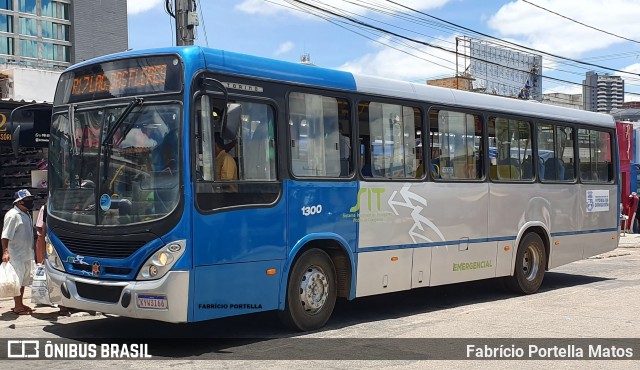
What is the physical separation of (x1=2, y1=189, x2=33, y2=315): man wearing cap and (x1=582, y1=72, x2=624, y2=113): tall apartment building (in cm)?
4020

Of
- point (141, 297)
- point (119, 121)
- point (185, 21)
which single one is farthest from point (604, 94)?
point (141, 297)

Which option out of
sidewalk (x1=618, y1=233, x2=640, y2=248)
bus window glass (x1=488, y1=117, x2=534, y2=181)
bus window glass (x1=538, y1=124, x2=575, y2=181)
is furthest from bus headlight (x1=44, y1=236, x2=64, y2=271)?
sidewalk (x1=618, y1=233, x2=640, y2=248)

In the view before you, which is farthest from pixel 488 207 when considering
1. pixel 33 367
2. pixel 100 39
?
pixel 100 39

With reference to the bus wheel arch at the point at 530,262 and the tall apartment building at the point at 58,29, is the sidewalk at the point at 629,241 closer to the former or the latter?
the bus wheel arch at the point at 530,262

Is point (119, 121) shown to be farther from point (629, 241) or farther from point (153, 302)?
point (629, 241)

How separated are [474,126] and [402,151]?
1.87m

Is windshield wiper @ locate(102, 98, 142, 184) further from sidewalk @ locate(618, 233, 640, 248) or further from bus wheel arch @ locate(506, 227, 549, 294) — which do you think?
sidewalk @ locate(618, 233, 640, 248)

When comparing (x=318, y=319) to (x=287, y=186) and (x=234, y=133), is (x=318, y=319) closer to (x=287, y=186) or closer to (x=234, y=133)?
(x=287, y=186)

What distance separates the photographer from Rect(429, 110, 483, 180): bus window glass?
441 inches

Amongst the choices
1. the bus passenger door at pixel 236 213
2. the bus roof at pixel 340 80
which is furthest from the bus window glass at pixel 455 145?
the bus passenger door at pixel 236 213

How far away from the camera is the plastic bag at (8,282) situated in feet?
32.4

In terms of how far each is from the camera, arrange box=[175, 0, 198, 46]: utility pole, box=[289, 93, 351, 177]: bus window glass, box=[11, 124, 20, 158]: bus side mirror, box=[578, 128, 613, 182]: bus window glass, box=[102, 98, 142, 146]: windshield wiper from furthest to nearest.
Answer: box=[578, 128, 613, 182]: bus window glass
box=[175, 0, 198, 46]: utility pole
box=[289, 93, 351, 177]: bus window glass
box=[11, 124, 20, 158]: bus side mirror
box=[102, 98, 142, 146]: windshield wiper

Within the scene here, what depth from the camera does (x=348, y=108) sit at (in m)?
9.90

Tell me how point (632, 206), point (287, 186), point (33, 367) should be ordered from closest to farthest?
point (33, 367) < point (287, 186) < point (632, 206)
